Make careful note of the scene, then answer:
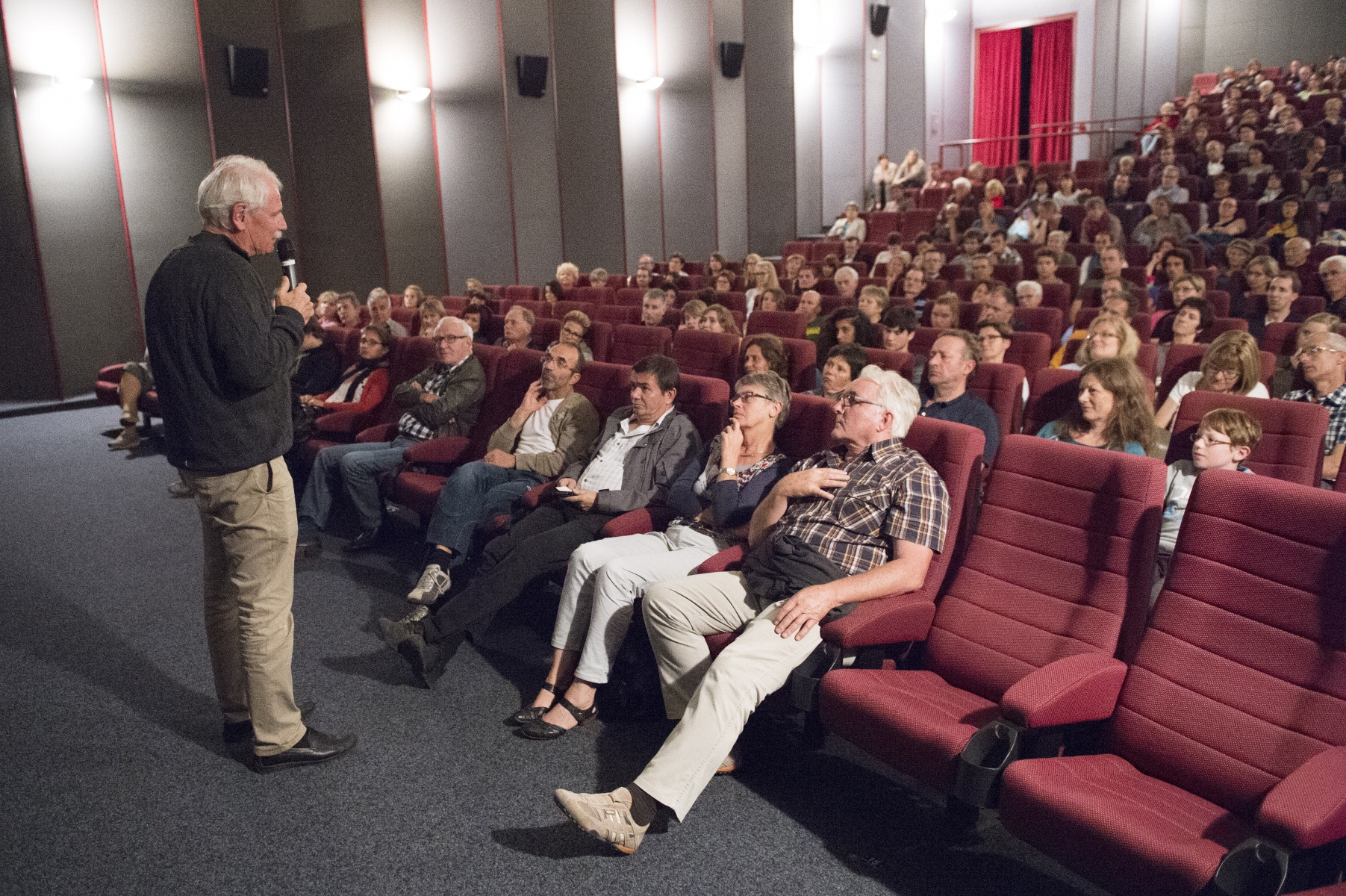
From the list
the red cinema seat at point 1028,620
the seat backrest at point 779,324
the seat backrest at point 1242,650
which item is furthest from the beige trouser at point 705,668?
the seat backrest at point 779,324

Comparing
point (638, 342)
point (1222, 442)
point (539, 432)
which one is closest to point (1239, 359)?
point (1222, 442)

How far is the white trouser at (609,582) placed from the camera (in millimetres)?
2510

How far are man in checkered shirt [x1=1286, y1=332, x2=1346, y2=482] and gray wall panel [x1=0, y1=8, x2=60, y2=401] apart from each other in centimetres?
831

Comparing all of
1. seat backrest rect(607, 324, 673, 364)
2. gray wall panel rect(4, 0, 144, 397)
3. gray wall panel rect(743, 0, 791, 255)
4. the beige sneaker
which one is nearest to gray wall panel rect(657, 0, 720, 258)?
gray wall panel rect(743, 0, 791, 255)

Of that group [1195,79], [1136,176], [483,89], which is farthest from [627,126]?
[1195,79]

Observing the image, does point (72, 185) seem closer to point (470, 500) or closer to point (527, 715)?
point (470, 500)

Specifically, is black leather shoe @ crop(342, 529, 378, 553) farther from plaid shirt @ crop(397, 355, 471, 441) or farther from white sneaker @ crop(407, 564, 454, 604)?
white sneaker @ crop(407, 564, 454, 604)

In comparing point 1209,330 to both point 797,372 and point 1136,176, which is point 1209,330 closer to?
point 797,372

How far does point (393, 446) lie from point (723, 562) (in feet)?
6.63

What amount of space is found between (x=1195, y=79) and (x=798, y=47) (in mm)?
5955

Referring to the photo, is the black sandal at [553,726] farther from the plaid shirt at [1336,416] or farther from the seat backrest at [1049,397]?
the plaid shirt at [1336,416]

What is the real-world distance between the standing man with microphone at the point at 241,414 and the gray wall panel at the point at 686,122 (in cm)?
893

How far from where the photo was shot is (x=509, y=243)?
9.88m

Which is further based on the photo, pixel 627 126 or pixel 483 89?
pixel 627 126
